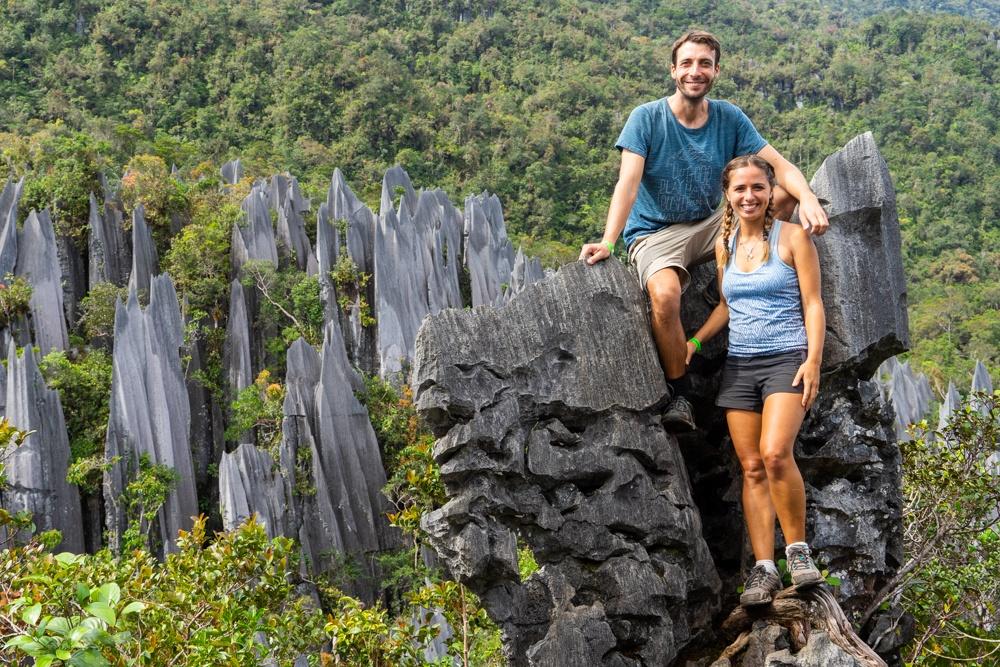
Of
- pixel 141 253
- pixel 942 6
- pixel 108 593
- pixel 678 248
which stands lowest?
pixel 108 593

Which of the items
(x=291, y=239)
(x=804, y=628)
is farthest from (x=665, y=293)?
(x=291, y=239)

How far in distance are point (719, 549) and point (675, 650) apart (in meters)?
0.58

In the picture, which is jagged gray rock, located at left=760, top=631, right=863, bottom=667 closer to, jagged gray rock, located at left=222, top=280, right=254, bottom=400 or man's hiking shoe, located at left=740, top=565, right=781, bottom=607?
man's hiking shoe, located at left=740, top=565, right=781, bottom=607

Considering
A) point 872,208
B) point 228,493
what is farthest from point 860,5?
point 872,208

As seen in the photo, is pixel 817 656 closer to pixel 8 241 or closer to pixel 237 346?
pixel 237 346

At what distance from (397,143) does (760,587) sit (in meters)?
25.9

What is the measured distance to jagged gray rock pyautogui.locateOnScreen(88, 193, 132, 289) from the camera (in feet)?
53.1

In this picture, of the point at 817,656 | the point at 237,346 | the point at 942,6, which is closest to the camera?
the point at 817,656

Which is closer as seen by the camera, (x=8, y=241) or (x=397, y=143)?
(x=8, y=241)

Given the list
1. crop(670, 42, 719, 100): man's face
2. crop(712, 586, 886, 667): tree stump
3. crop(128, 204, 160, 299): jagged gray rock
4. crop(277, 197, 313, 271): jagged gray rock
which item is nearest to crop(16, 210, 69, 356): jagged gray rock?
crop(128, 204, 160, 299): jagged gray rock

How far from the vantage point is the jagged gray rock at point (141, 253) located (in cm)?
1620

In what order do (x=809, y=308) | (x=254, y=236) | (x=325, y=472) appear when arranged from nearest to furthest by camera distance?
(x=809, y=308) < (x=325, y=472) < (x=254, y=236)

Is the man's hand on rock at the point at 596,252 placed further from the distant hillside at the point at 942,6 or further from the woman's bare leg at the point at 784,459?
the distant hillside at the point at 942,6

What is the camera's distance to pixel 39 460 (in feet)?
39.5
